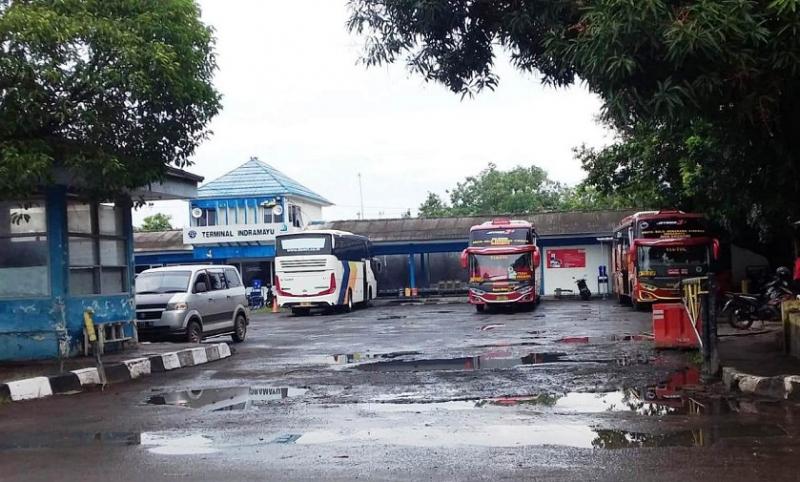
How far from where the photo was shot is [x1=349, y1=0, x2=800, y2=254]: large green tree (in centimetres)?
780

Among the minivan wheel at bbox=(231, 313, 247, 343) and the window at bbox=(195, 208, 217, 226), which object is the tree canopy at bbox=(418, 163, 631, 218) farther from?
the minivan wheel at bbox=(231, 313, 247, 343)

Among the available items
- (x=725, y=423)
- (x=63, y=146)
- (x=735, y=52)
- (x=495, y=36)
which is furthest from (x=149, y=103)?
(x=725, y=423)

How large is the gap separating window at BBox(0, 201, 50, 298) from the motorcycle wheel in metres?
14.0

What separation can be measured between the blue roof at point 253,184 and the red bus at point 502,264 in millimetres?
13985

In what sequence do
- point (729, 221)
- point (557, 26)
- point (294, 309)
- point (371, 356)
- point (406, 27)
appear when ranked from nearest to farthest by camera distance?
point (557, 26)
point (406, 27)
point (371, 356)
point (729, 221)
point (294, 309)

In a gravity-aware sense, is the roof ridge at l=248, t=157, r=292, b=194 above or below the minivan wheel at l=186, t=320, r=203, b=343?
above

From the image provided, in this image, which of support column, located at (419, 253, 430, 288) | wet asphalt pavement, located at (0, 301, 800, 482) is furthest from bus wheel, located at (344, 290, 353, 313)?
wet asphalt pavement, located at (0, 301, 800, 482)

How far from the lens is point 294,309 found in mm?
32656

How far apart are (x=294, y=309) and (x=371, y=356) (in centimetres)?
1767

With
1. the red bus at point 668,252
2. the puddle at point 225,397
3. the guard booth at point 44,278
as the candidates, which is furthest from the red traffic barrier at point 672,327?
the red bus at point 668,252

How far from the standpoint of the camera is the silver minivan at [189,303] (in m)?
17.1

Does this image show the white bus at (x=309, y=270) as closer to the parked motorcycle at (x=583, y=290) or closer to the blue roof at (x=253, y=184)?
the blue roof at (x=253, y=184)

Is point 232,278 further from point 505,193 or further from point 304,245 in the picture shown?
point 505,193

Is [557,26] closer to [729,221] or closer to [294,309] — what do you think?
[729,221]
